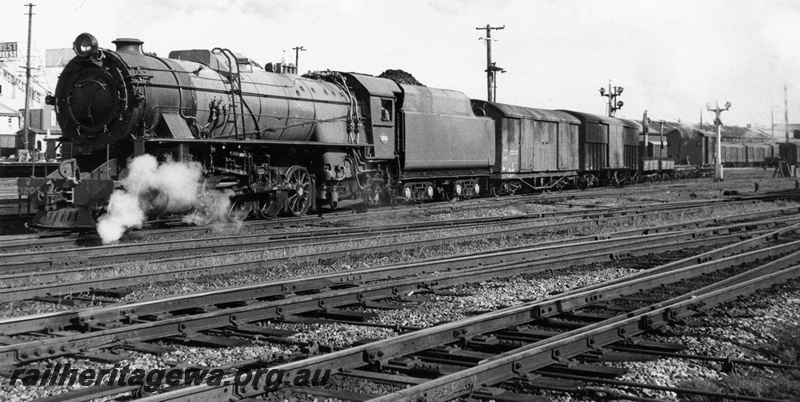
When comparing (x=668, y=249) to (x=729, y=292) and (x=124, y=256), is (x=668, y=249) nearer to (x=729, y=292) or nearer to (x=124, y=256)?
(x=729, y=292)

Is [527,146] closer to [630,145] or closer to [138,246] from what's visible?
[630,145]

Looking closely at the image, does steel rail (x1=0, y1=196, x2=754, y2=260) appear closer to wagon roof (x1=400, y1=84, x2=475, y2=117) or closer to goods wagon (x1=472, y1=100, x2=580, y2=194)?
wagon roof (x1=400, y1=84, x2=475, y2=117)

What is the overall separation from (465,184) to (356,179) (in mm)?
6445

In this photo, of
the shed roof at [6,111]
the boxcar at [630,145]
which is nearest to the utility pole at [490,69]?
the boxcar at [630,145]

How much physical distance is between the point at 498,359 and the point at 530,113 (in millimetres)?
24343

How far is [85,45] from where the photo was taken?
43.5ft

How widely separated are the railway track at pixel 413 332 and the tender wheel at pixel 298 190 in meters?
7.73

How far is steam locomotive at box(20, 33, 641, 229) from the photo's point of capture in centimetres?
1307

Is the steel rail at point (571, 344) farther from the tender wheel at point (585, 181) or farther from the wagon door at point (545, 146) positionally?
the tender wheel at point (585, 181)

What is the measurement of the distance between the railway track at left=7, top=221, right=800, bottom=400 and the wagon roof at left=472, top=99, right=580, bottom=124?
1786 cm

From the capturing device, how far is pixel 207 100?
47.2ft

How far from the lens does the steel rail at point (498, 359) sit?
168 inches

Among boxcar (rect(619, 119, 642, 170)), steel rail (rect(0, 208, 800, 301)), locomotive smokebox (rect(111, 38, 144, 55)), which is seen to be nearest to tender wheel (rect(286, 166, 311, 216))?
steel rail (rect(0, 208, 800, 301))

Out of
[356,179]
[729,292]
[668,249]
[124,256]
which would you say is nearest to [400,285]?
[729,292]
